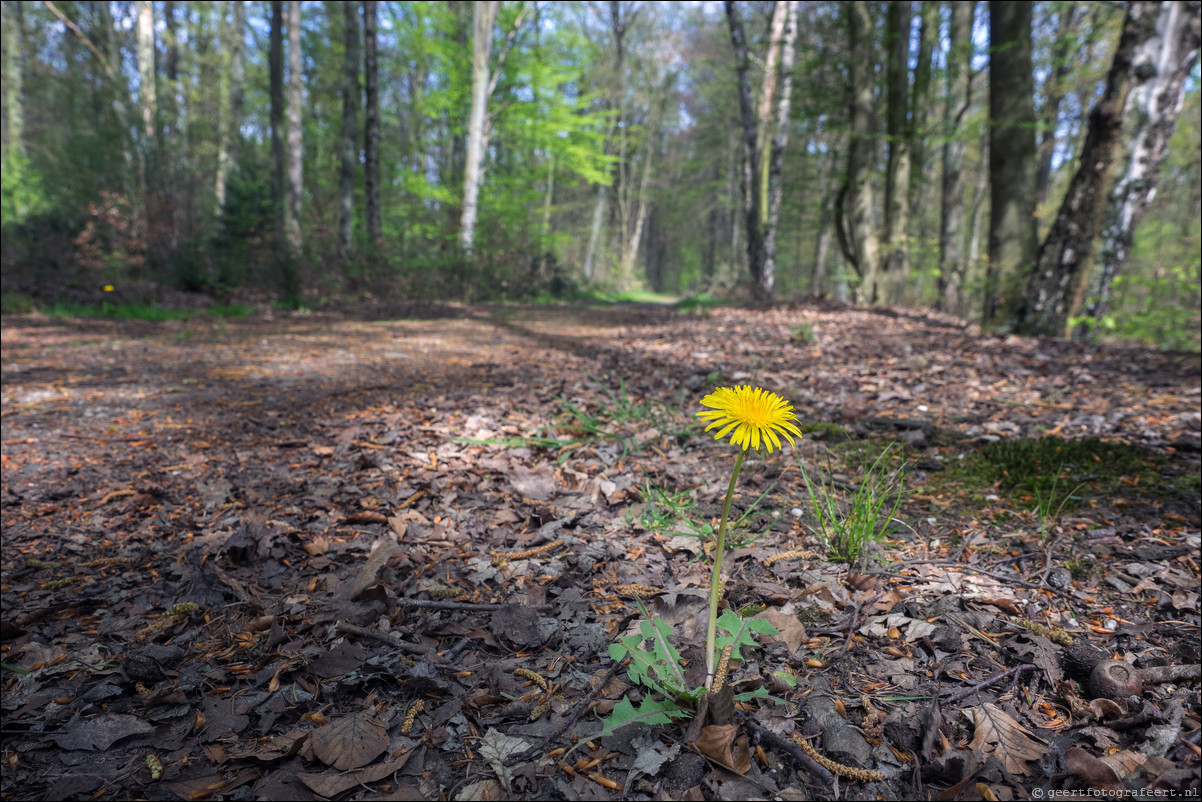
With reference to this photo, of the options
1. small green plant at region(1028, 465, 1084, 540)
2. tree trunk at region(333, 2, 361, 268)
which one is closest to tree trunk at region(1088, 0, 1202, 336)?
small green plant at region(1028, 465, 1084, 540)

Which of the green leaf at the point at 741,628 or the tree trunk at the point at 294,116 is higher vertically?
the tree trunk at the point at 294,116

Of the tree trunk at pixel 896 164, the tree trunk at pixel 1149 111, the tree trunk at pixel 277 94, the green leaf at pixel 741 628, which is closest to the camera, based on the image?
the green leaf at pixel 741 628

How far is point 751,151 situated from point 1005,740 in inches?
533

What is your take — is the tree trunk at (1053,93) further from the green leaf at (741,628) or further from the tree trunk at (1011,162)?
the green leaf at (741,628)

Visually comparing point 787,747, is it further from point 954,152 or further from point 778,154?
point 954,152

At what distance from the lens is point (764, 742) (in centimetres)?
120

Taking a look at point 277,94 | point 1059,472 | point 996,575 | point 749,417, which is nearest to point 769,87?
point 277,94

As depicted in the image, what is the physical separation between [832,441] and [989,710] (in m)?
1.86

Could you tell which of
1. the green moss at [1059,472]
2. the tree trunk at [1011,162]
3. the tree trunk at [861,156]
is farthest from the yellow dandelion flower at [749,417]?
the tree trunk at [861,156]

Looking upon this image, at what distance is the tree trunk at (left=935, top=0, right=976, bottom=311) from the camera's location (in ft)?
35.8

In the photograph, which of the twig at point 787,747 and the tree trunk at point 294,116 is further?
the tree trunk at point 294,116

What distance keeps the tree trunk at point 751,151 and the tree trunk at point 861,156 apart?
2096mm

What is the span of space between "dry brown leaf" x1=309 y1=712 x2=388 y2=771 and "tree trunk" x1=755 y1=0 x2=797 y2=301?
12.6 meters

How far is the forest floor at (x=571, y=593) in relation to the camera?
1.16 meters
